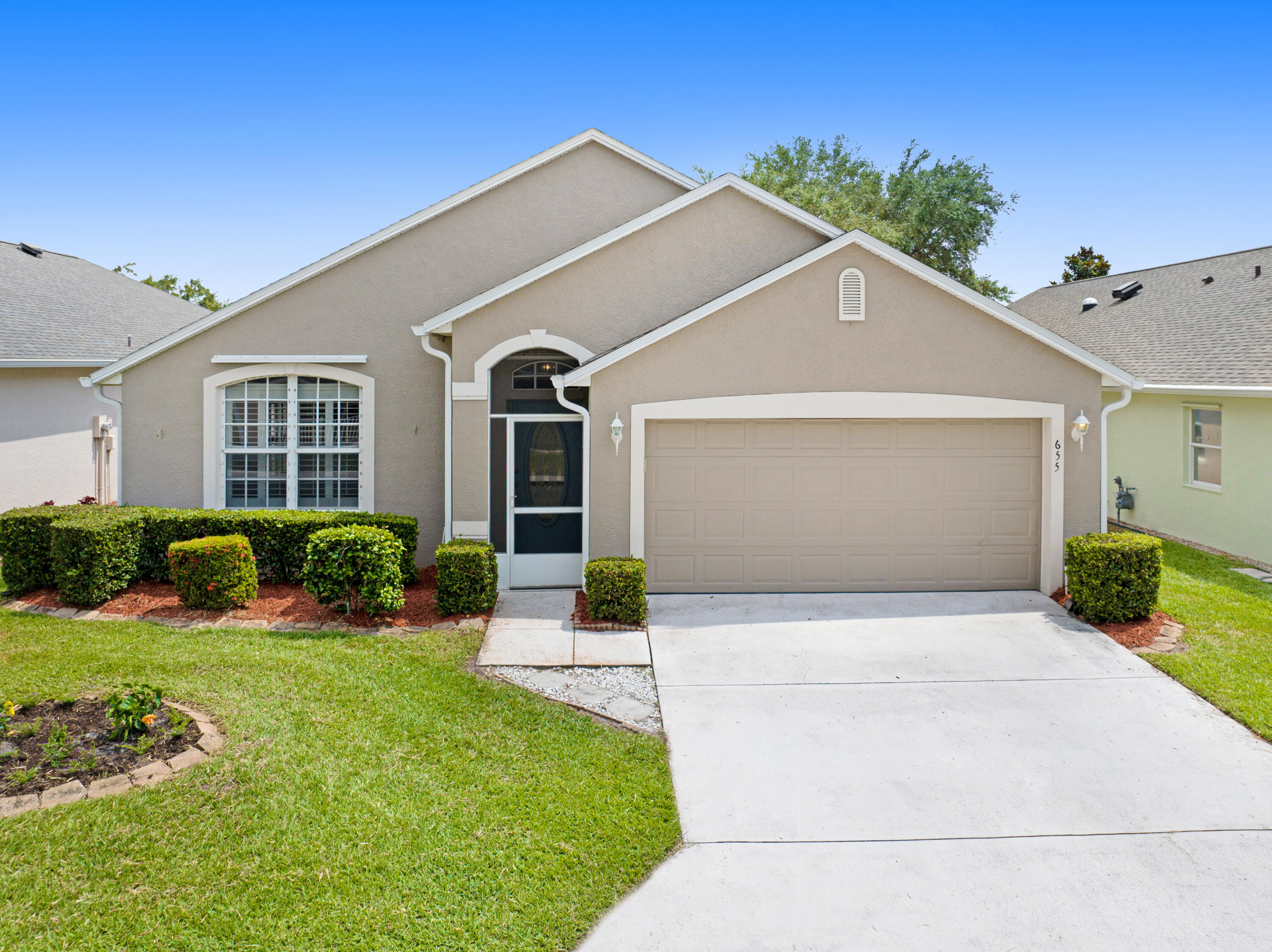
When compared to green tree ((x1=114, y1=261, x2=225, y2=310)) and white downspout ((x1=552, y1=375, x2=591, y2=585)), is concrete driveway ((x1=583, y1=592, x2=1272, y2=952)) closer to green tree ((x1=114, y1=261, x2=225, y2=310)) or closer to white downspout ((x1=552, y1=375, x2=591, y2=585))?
white downspout ((x1=552, y1=375, x2=591, y2=585))

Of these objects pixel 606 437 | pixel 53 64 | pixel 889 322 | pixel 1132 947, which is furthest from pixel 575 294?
pixel 53 64

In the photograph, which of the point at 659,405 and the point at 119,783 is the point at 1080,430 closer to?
the point at 659,405

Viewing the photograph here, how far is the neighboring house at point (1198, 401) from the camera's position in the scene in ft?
38.6

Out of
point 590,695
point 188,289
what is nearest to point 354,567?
point 590,695

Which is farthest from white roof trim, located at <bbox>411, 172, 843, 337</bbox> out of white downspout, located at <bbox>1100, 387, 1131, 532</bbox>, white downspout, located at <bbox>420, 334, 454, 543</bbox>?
white downspout, located at <bbox>1100, 387, 1131, 532</bbox>

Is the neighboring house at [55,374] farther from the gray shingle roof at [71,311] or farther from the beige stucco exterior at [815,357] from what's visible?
the beige stucco exterior at [815,357]

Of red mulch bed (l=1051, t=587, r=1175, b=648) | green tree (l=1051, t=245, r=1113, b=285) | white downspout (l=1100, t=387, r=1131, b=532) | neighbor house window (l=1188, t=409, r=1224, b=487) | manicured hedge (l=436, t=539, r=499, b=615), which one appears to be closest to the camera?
red mulch bed (l=1051, t=587, r=1175, b=648)

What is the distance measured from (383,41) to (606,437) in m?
9.89

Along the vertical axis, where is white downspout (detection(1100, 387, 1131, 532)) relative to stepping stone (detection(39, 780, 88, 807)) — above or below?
above

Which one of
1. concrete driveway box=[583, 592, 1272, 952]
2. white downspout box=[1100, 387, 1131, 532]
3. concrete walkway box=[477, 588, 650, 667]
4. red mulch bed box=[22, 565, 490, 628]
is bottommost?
concrete driveway box=[583, 592, 1272, 952]

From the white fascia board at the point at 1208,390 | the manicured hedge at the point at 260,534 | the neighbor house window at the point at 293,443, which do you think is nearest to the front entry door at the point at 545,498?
the manicured hedge at the point at 260,534

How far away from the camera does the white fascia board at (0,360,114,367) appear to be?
1359 cm

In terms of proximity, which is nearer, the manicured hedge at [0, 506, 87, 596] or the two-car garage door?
the manicured hedge at [0, 506, 87, 596]

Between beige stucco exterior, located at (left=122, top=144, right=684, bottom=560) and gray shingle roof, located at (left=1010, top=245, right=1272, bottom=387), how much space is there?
1184 centimetres
